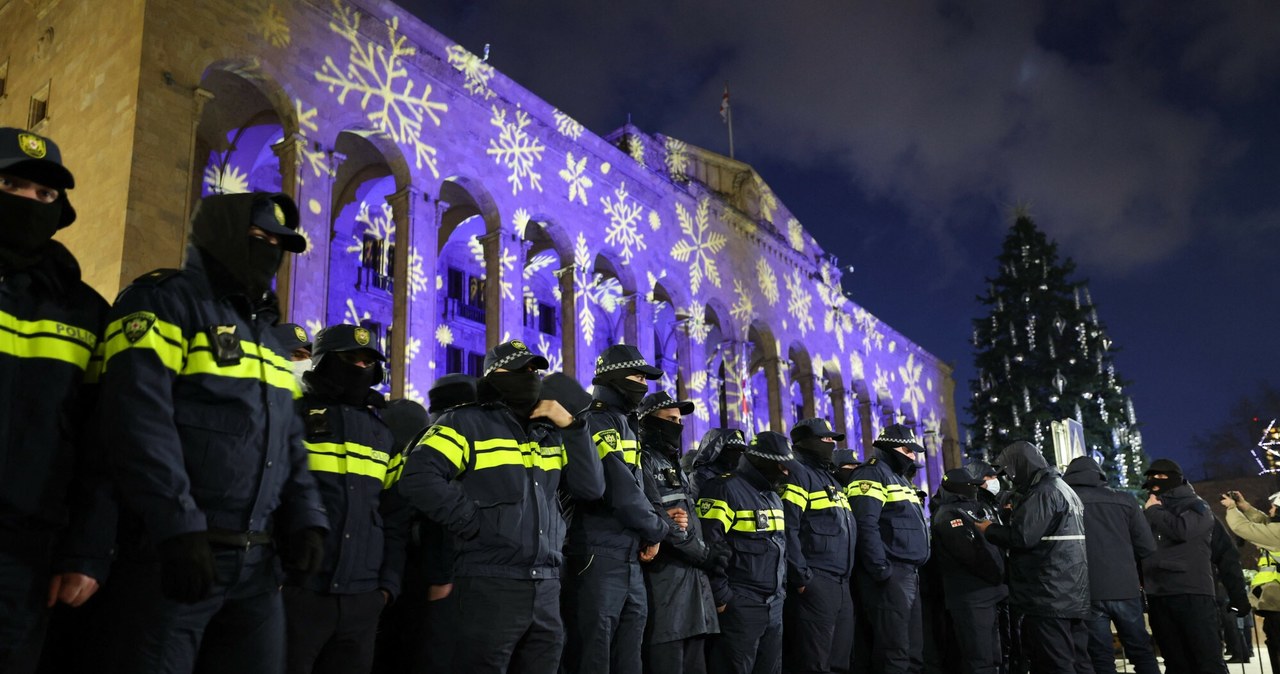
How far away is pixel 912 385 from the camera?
1478 inches

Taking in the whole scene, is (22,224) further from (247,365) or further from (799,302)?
(799,302)

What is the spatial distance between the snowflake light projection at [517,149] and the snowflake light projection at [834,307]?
14.4 metres

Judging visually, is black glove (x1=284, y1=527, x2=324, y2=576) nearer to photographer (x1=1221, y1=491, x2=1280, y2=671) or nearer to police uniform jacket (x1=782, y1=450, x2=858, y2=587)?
police uniform jacket (x1=782, y1=450, x2=858, y2=587)

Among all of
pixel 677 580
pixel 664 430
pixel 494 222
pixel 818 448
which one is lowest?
pixel 677 580

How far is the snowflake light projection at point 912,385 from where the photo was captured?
121ft

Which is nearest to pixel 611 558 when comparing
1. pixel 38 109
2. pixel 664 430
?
pixel 664 430

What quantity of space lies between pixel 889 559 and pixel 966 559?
0.65 metres

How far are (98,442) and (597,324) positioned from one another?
76.9ft

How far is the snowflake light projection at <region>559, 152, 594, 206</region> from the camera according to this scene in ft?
66.2

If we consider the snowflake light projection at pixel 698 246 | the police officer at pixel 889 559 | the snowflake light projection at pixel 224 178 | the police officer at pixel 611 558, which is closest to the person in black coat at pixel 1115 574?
the police officer at pixel 889 559

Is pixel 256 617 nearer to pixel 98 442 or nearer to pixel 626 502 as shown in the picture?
pixel 98 442

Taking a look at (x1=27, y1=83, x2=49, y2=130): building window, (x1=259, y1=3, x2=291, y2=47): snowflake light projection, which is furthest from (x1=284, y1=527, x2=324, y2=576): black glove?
(x1=27, y1=83, x2=49, y2=130): building window

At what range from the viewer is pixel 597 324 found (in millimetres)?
26188

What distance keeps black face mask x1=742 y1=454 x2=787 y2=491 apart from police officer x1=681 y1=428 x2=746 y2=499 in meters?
0.15
